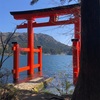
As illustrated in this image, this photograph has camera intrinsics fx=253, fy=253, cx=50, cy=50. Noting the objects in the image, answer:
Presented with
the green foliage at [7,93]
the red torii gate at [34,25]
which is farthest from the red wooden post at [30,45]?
the green foliage at [7,93]

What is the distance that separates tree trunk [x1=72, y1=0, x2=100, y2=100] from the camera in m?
4.35

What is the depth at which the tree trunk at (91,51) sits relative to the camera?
14.3ft

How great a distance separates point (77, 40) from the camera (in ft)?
43.4

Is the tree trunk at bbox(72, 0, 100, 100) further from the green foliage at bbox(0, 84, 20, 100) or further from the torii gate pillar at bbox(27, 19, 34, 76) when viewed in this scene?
the torii gate pillar at bbox(27, 19, 34, 76)

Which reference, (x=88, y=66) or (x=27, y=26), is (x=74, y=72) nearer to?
(x=27, y=26)

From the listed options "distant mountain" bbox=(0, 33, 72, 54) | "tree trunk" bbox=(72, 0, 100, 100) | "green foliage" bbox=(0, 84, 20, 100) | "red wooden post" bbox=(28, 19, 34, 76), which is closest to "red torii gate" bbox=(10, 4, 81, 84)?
"red wooden post" bbox=(28, 19, 34, 76)

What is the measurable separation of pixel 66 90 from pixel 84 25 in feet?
15.6

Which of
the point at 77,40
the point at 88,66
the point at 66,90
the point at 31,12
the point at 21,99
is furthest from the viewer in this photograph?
the point at 31,12

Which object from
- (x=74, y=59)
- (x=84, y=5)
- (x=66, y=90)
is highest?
(x=84, y=5)

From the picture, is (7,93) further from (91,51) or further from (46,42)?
(46,42)

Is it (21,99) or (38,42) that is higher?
(38,42)

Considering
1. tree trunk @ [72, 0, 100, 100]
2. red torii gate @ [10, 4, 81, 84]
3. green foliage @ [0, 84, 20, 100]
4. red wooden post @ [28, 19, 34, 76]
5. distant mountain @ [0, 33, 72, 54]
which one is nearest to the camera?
tree trunk @ [72, 0, 100, 100]

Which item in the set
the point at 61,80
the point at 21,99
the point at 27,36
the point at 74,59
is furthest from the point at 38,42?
the point at 21,99

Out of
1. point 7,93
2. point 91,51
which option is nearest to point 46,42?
point 7,93
